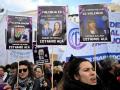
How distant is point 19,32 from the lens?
32.1ft

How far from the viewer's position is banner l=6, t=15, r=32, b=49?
977 centimetres

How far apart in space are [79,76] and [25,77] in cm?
389

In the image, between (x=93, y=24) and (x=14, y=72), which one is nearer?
(x=93, y=24)

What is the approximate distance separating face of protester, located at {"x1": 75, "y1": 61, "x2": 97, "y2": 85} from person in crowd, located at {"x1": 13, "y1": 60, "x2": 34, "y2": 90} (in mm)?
3500

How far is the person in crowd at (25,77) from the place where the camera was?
8.47 m

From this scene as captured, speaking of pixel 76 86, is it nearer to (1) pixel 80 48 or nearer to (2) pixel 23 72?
(2) pixel 23 72

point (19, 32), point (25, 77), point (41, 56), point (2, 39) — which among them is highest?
point (19, 32)

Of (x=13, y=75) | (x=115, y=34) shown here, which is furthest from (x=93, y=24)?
(x=13, y=75)

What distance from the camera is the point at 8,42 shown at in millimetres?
9773

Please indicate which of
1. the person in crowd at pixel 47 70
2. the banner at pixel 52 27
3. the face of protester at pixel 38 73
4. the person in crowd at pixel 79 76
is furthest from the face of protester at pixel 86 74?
the person in crowd at pixel 47 70

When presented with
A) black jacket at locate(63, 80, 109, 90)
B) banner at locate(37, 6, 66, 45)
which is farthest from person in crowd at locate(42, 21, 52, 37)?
black jacket at locate(63, 80, 109, 90)

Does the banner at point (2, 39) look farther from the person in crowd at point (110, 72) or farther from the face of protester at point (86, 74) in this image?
the face of protester at point (86, 74)

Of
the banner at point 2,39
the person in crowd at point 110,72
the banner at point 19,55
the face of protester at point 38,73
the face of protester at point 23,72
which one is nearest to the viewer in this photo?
the person in crowd at point 110,72

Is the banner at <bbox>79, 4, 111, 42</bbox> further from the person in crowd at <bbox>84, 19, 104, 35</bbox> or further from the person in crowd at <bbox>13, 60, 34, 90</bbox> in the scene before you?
the person in crowd at <bbox>13, 60, 34, 90</bbox>
